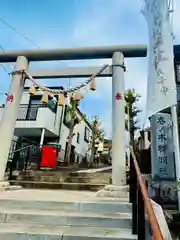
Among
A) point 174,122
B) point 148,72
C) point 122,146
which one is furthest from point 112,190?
point 148,72

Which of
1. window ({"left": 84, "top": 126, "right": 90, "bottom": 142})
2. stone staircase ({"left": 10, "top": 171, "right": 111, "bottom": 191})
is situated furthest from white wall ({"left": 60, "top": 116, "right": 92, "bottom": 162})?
stone staircase ({"left": 10, "top": 171, "right": 111, "bottom": 191})

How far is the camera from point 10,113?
576 cm

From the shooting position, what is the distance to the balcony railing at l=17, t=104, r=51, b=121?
13.9 m

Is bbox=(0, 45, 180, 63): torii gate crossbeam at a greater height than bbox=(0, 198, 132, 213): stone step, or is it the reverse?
bbox=(0, 45, 180, 63): torii gate crossbeam

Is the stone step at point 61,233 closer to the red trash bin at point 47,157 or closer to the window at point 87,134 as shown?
the red trash bin at point 47,157

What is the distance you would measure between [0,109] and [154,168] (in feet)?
39.8

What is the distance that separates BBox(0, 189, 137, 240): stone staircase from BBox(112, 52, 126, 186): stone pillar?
1.62 meters

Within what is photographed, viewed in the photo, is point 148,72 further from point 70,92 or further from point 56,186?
point 56,186

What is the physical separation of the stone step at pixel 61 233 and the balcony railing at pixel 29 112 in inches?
457

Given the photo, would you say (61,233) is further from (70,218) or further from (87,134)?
(87,134)

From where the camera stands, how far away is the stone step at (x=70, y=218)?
9.04 feet

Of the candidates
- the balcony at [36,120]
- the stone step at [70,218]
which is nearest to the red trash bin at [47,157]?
the balcony at [36,120]

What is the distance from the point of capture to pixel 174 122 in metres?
4.29

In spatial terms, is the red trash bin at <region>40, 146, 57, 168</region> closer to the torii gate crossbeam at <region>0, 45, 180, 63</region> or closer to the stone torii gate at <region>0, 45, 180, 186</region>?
the stone torii gate at <region>0, 45, 180, 186</region>
